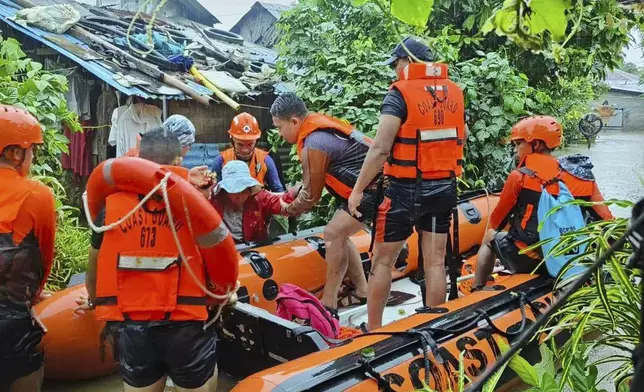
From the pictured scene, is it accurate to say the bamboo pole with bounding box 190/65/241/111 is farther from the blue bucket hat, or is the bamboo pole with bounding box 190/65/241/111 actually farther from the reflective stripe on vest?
the reflective stripe on vest

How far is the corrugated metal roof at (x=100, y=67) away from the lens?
6.66m

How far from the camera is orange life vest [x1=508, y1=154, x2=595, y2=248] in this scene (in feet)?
12.6

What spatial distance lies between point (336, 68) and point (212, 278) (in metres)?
4.80

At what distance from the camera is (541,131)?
3.90m

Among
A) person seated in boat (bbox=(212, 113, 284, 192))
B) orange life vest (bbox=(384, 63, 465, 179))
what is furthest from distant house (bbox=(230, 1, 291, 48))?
orange life vest (bbox=(384, 63, 465, 179))

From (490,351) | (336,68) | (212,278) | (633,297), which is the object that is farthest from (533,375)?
(336,68)

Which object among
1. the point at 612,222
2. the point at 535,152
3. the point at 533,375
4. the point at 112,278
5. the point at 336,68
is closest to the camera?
the point at 533,375

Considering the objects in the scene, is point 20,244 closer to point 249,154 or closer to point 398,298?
point 249,154

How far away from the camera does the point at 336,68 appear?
679cm

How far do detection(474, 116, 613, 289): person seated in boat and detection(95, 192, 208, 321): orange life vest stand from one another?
2.44 metres

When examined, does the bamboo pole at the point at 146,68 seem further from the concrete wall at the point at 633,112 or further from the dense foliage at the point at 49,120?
the concrete wall at the point at 633,112

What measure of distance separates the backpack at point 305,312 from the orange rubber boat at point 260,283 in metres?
0.19

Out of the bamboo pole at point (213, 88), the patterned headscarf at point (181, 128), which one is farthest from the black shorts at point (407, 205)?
the bamboo pole at point (213, 88)

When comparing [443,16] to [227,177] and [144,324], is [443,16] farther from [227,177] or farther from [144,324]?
[144,324]
